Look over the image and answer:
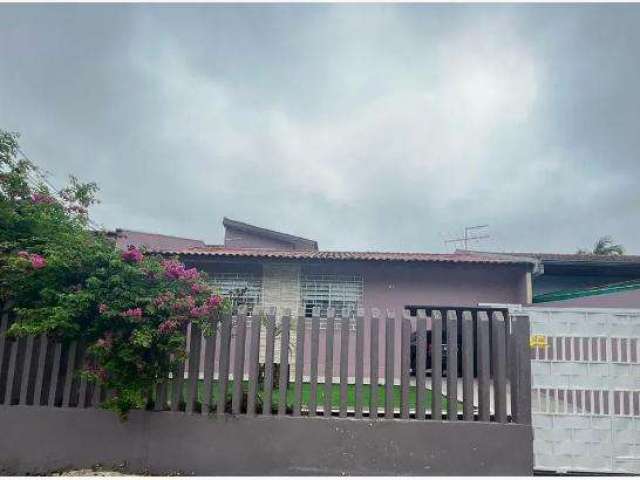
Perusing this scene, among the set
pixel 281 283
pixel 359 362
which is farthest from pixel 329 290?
pixel 359 362

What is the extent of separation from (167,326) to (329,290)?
23.9 ft

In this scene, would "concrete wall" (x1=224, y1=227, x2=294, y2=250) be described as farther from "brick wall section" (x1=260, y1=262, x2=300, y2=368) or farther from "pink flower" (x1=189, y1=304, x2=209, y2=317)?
"pink flower" (x1=189, y1=304, x2=209, y2=317)

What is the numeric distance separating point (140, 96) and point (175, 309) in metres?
9.55

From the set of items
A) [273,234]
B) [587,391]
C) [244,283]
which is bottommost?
[587,391]

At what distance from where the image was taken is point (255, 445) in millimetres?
4492

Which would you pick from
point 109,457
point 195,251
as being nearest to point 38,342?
point 109,457

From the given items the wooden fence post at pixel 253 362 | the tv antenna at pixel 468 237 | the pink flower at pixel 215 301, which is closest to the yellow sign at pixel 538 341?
the wooden fence post at pixel 253 362

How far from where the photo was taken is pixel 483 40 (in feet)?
Result: 28.0

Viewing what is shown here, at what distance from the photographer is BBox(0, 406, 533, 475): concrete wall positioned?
14.3 feet

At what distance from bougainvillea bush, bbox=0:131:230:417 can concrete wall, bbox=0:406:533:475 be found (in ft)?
1.50

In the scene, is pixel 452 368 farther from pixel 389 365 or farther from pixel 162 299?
pixel 162 299

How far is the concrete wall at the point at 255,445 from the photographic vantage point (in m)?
4.36

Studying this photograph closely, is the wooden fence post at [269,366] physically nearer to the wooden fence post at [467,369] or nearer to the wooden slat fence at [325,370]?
the wooden slat fence at [325,370]

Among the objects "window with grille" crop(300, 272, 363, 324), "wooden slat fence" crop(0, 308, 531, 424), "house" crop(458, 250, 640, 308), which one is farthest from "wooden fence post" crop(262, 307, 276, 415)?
"house" crop(458, 250, 640, 308)
